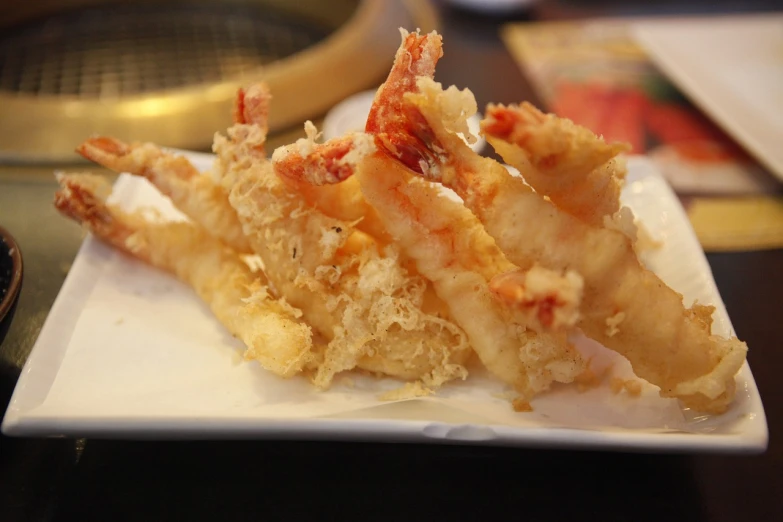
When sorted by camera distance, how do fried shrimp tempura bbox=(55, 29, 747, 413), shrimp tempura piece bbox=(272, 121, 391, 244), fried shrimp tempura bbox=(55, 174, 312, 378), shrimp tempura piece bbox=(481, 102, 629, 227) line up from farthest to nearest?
fried shrimp tempura bbox=(55, 174, 312, 378) → shrimp tempura piece bbox=(272, 121, 391, 244) → fried shrimp tempura bbox=(55, 29, 747, 413) → shrimp tempura piece bbox=(481, 102, 629, 227)

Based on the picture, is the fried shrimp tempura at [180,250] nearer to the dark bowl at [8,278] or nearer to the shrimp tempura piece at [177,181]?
the shrimp tempura piece at [177,181]

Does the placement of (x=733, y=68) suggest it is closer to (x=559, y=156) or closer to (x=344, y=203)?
(x=559, y=156)

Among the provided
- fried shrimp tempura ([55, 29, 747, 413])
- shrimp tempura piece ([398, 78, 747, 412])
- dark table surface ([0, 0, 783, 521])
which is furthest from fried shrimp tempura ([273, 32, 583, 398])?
dark table surface ([0, 0, 783, 521])

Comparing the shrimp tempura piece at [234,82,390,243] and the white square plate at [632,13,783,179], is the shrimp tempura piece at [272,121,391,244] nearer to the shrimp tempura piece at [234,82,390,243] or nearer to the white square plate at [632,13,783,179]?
the shrimp tempura piece at [234,82,390,243]

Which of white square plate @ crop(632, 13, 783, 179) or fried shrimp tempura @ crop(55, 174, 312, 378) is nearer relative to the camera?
fried shrimp tempura @ crop(55, 174, 312, 378)

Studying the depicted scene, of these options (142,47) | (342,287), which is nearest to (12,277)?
(342,287)
